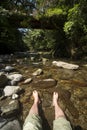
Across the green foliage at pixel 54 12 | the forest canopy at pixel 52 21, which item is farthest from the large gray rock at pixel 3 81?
the green foliage at pixel 54 12

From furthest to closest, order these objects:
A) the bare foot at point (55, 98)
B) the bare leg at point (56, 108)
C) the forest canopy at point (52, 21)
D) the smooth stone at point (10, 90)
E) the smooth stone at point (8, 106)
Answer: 1. the forest canopy at point (52, 21)
2. the smooth stone at point (10, 90)
3. the bare foot at point (55, 98)
4. the smooth stone at point (8, 106)
5. the bare leg at point (56, 108)

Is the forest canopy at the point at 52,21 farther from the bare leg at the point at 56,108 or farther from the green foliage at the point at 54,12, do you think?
the bare leg at the point at 56,108

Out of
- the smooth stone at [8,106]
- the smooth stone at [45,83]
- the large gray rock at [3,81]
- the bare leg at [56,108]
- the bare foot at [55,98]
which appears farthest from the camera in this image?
the smooth stone at [45,83]

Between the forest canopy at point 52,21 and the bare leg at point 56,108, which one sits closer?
the bare leg at point 56,108

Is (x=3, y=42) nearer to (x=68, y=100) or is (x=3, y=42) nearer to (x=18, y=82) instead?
(x=18, y=82)

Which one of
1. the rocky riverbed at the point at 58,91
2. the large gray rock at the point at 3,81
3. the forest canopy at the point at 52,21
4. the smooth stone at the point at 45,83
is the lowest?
the rocky riverbed at the point at 58,91

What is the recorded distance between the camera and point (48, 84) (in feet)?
17.0

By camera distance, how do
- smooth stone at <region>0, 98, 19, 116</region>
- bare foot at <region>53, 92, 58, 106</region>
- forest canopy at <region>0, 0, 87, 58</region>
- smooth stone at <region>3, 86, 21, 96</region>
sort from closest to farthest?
smooth stone at <region>0, 98, 19, 116</region>, bare foot at <region>53, 92, 58, 106</region>, smooth stone at <region>3, 86, 21, 96</region>, forest canopy at <region>0, 0, 87, 58</region>

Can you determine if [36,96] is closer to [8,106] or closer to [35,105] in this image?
[35,105]

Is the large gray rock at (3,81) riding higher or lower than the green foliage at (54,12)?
lower

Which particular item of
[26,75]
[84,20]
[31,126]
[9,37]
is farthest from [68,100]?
[9,37]

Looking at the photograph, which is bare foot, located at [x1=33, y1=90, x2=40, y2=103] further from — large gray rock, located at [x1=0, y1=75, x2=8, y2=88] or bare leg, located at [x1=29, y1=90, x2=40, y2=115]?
large gray rock, located at [x1=0, y1=75, x2=8, y2=88]

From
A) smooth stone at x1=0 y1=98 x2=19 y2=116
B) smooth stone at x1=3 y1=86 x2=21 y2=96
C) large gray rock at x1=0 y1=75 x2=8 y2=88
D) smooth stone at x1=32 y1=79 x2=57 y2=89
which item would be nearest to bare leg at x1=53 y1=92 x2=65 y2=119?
smooth stone at x1=32 y1=79 x2=57 y2=89

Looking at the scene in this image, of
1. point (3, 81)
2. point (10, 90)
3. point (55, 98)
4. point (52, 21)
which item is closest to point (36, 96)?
point (55, 98)
